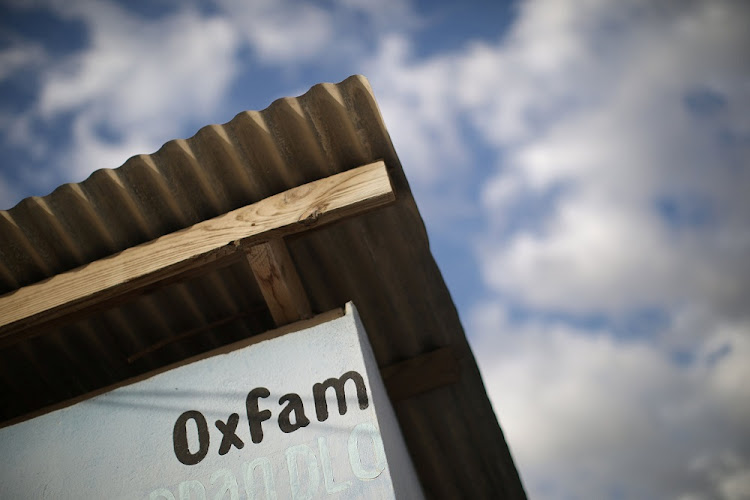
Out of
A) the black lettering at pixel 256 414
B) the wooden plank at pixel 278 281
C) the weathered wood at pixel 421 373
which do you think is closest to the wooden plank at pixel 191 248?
the wooden plank at pixel 278 281

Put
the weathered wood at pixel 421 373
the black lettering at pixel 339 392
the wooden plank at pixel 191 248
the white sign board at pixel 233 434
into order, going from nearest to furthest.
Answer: the white sign board at pixel 233 434 → the black lettering at pixel 339 392 → the wooden plank at pixel 191 248 → the weathered wood at pixel 421 373

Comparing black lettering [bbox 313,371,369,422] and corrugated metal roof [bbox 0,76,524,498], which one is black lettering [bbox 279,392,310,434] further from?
corrugated metal roof [bbox 0,76,524,498]

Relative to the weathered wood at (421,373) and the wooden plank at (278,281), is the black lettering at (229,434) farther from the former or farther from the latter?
the weathered wood at (421,373)

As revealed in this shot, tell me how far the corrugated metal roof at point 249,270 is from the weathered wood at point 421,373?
66 millimetres

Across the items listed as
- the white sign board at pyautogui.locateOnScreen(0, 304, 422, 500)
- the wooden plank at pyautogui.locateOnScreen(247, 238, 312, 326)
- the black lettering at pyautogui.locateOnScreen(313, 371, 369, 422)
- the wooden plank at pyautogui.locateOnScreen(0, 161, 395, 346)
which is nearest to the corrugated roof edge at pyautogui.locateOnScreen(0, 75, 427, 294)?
the wooden plank at pyautogui.locateOnScreen(0, 161, 395, 346)

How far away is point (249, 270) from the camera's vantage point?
3465mm

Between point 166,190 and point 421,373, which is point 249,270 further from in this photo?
point 421,373

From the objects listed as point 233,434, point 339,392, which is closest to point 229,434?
point 233,434

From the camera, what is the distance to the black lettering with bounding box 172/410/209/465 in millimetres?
2691

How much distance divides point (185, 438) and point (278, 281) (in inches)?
37.5

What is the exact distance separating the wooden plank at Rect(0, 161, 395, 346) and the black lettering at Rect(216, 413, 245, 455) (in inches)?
34.8

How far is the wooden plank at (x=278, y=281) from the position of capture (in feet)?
9.68

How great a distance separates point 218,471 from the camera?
2627mm

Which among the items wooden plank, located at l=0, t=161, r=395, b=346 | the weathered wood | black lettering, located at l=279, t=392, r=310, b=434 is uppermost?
wooden plank, located at l=0, t=161, r=395, b=346
